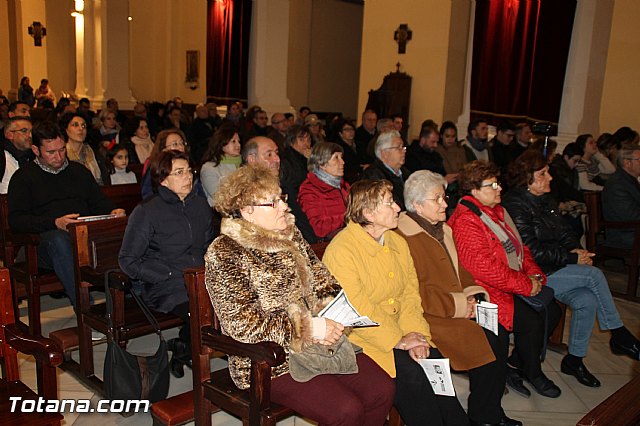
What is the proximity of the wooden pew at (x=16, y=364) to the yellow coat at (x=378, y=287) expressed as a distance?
1215 mm

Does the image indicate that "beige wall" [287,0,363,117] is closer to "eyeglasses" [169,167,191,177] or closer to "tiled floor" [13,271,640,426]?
"tiled floor" [13,271,640,426]

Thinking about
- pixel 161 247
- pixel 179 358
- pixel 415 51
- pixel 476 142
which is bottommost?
pixel 179 358

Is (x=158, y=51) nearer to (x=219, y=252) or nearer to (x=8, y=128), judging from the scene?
(x=8, y=128)

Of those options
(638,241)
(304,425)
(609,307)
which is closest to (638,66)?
(638,241)

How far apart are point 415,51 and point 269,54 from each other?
8.71ft

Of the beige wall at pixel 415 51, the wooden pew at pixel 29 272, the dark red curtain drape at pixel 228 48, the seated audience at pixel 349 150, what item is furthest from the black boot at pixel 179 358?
the dark red curtain drape at pixel 228 48

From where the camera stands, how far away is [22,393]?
88.6 inches

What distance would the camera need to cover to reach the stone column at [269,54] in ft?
33.9

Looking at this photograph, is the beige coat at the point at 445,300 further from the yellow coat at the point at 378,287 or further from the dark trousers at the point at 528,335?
the dark trousers at the point at 528,335

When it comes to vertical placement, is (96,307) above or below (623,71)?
below

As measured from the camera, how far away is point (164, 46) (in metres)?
18.2

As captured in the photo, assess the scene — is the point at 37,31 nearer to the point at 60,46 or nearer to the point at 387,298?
the point at 60,46

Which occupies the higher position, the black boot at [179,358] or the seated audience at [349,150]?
the seated audience at [349,150]

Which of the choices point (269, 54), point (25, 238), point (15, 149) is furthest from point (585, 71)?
point (25, 238)
